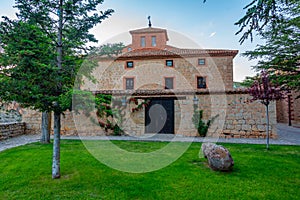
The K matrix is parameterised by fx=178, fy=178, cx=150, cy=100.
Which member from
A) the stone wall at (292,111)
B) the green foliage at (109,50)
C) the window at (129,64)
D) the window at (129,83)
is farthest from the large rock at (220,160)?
the window at (129,64)

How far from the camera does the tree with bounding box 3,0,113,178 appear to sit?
3281 mm

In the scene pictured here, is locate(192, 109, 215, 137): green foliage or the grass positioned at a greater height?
locate(192, 109, 215, 137): green foliage

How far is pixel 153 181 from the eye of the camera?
3.49 meters

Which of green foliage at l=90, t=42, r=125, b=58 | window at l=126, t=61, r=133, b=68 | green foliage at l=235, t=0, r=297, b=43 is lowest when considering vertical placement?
green foliage at l=90, t=42, r=125, b=58

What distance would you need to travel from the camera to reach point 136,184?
3363 millimetres

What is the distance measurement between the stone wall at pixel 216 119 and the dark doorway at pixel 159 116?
397 mm

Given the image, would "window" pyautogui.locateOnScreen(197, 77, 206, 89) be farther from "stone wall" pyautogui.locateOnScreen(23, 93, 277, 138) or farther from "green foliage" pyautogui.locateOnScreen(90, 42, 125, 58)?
"green foliage" pyautogui.locateOnScreen(90, 42, 125, 58)

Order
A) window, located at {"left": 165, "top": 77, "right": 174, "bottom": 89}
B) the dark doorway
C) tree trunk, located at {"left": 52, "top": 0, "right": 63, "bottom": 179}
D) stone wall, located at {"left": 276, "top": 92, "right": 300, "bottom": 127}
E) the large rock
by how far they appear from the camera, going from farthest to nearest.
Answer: window, located at {"left": 165, "top": 77, "right": 174, "bottom": 89}
stone wall, located at {"left": 276, "top": 92, "right": 300, "bottom": 127}
the dark doorway
the large rock
tree trunk, located at {"left": 52, "top": 0, "right": 63, "bottom": 179}

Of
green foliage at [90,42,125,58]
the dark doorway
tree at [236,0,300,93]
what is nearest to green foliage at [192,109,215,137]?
the dark doorway

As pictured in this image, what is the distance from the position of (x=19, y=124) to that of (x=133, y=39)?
15.5m

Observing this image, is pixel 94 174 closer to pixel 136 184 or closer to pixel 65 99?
pixel 136 184

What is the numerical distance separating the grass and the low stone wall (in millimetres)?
4468

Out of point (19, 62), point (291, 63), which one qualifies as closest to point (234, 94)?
point (291, 63)

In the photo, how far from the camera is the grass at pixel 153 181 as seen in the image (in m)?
2.97
